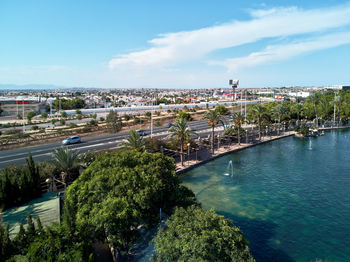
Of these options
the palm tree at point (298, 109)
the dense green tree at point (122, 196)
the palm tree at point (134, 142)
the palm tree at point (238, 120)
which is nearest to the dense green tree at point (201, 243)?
the dense green tree at point (122, 196)

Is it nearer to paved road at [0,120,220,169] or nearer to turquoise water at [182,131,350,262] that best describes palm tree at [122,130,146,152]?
turquoise water at [182,131,350,262]

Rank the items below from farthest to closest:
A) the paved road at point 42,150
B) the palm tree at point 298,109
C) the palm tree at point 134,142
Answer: the palm tree at point 298,109 < the paved road at point 42,150 < the palm tree at point 134,142

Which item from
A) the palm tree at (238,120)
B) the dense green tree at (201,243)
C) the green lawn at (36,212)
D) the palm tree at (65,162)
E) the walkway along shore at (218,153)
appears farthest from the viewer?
the palm tree at (238,120)

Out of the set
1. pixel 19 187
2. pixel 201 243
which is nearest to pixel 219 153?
pixel 19 187

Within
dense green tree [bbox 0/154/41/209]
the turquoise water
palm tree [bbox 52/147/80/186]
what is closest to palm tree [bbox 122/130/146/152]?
palm tree [bbox 52/147/80/186]

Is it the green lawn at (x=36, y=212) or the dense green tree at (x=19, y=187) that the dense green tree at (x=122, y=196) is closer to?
the green lawn at (x=36, y=212)

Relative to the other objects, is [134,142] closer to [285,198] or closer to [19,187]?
[19,187]

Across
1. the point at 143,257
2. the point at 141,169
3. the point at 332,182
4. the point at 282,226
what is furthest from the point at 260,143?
the point at 143,257

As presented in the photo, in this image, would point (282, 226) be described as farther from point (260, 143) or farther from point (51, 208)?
point (260, 143)
